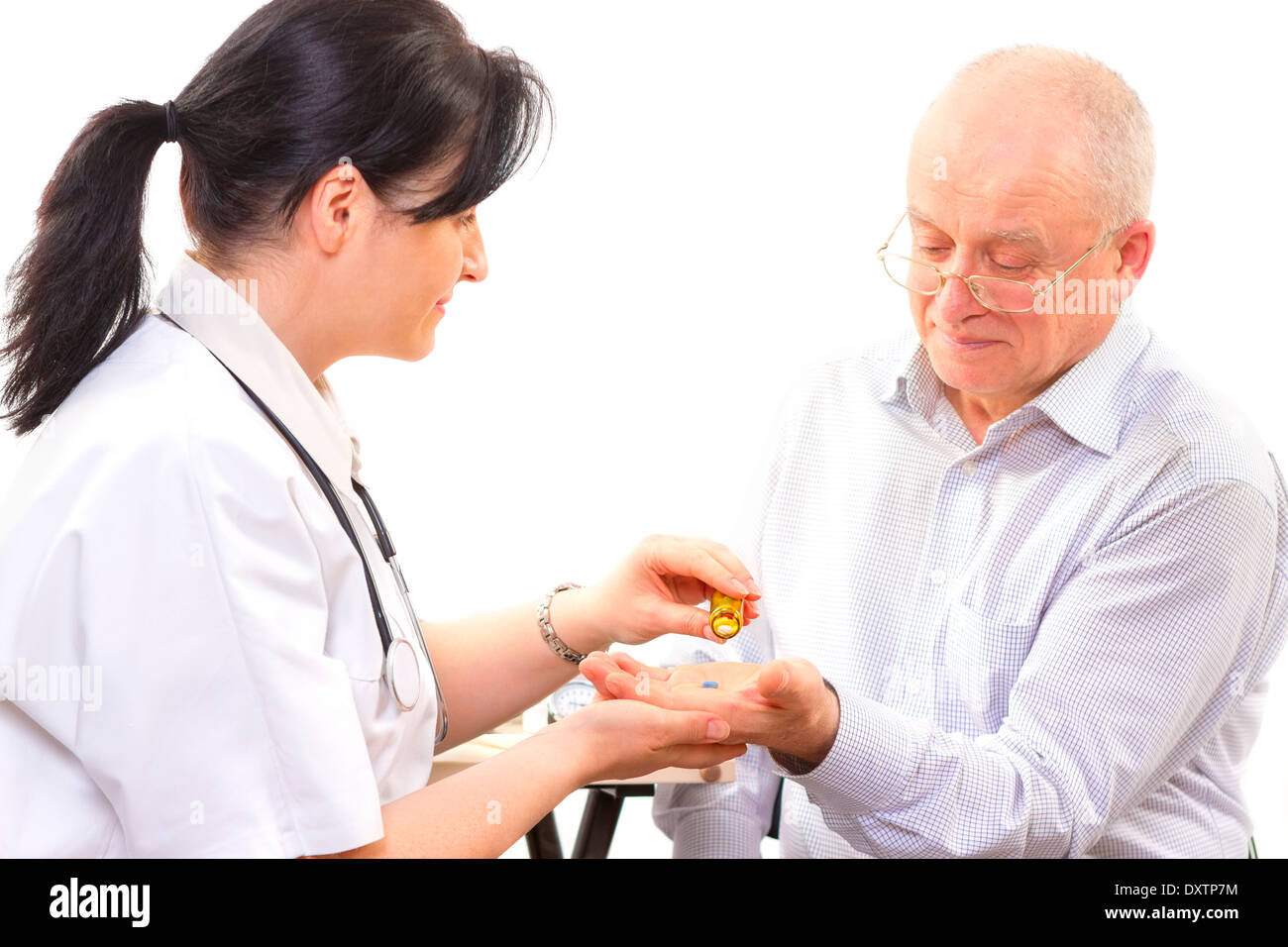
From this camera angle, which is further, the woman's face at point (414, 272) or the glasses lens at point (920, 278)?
the glasses lens at point (920, 278)

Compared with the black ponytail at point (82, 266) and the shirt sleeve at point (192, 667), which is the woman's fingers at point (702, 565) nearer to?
the shirt sleeve at point (192, 667)

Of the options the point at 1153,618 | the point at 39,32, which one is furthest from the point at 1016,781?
the point at 39,32

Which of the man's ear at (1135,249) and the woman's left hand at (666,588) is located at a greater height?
the man's ear at (1135,249)

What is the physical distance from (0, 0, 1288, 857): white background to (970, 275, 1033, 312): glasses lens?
1.42 metres

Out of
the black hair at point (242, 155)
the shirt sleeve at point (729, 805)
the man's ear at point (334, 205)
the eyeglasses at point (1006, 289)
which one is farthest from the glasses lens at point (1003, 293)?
the man's ear at point (334, 205)

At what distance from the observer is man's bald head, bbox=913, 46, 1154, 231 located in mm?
1669

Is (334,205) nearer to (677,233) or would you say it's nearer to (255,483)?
(255,483)

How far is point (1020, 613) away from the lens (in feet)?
5.66

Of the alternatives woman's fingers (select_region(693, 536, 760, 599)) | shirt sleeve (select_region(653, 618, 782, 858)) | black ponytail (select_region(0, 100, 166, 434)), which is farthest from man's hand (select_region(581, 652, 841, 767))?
black ponytail (select_region(0, 100, 166, 434))

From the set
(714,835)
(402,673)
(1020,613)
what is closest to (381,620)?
(402,673)

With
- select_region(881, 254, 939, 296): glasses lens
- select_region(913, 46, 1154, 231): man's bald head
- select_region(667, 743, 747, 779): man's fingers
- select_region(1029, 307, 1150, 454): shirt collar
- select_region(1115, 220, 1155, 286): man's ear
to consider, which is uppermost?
select_region(913, 46, 1154, 231): man's bald head

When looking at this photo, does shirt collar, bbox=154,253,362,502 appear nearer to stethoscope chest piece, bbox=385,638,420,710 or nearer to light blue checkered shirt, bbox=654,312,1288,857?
stethoscope chest piece, bbox=385,638,420,710

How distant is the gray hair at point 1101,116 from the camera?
1682 mm

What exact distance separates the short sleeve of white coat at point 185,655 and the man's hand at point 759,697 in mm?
504
